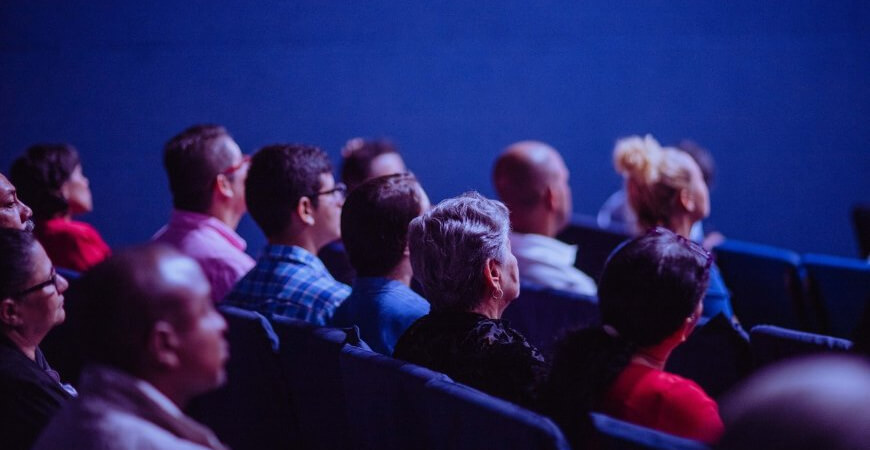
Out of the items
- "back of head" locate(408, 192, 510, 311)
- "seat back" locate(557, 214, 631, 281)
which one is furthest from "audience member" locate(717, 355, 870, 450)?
"seat back" locate(557, 214, 631, 281)

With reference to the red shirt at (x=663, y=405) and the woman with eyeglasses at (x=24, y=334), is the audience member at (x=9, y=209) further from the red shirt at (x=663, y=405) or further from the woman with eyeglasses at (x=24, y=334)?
the red shirt at (x=663, y=405)

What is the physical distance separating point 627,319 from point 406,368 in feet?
1.62

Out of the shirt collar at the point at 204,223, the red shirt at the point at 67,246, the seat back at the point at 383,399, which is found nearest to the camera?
the seat back at the point at 383,399

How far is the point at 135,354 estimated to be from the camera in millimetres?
1584

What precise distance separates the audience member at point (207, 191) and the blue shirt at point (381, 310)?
0.94m

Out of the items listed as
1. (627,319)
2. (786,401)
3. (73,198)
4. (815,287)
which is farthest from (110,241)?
(786,401)

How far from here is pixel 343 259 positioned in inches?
159

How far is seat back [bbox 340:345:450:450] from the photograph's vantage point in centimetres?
209

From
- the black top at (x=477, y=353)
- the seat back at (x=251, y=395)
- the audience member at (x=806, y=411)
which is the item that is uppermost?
the audience member at (x=806, y=411)

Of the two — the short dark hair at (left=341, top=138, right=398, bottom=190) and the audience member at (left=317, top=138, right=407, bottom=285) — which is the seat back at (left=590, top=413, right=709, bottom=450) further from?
the short dark hair at (left=341, top=138, right=398, bottom=190)

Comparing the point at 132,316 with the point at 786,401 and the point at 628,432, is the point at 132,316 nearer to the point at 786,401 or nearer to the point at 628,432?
the point at 628,432

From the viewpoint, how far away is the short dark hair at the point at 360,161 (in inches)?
188

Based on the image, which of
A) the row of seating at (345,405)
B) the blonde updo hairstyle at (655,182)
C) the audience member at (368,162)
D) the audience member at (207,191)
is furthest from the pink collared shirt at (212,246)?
the blonde updo hairstyle at (655,182)

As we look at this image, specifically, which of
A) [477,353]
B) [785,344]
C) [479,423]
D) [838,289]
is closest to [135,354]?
[479,423]
